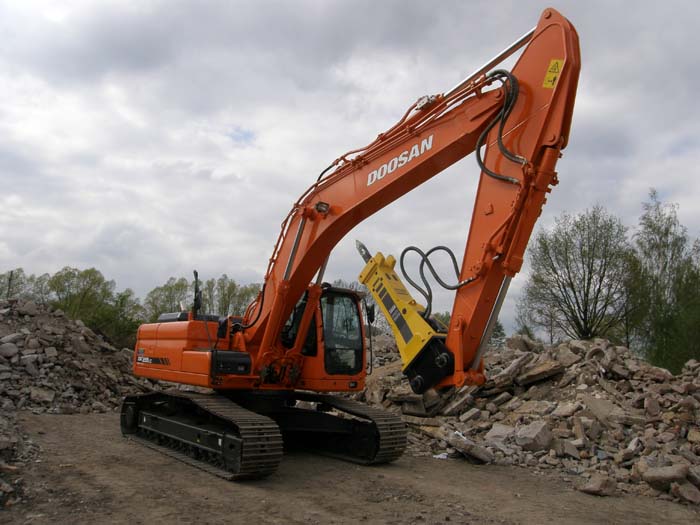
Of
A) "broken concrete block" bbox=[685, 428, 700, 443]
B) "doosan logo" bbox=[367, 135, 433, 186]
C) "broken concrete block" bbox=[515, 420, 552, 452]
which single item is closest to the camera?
"doosan logo" bbox=[367, 135, 433, 186]

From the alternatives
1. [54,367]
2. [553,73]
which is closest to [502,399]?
[553,73]

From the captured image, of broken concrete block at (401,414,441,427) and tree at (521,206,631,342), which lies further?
tree at (521,206,631,342)

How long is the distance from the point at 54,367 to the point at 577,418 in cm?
958

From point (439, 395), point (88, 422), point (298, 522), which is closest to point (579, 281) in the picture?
point (439, 395)

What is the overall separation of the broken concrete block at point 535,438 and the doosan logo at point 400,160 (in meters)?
4.44

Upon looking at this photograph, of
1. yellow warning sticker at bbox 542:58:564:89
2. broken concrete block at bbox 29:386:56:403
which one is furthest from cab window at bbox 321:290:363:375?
broken concrete block at bbox 29:386:56:403

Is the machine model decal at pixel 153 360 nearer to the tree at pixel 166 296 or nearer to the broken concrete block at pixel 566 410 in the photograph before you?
the broken concrete block at pixel 566 410

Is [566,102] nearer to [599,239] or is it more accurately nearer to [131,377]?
[131,377]

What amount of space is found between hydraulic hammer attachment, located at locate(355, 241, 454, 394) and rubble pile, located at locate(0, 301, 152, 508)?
18.2 ft

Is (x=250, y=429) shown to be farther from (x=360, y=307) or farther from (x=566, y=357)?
(x=566, y=357)

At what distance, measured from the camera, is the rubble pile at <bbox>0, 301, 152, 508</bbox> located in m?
10.8

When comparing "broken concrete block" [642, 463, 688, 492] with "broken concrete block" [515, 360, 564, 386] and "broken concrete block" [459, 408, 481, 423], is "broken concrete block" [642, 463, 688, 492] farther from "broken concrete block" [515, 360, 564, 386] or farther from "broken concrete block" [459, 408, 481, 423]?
"broken concrete block" [515, 360, 564, 386]

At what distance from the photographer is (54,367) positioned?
38.9 ft

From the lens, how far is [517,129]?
542 centimetres
